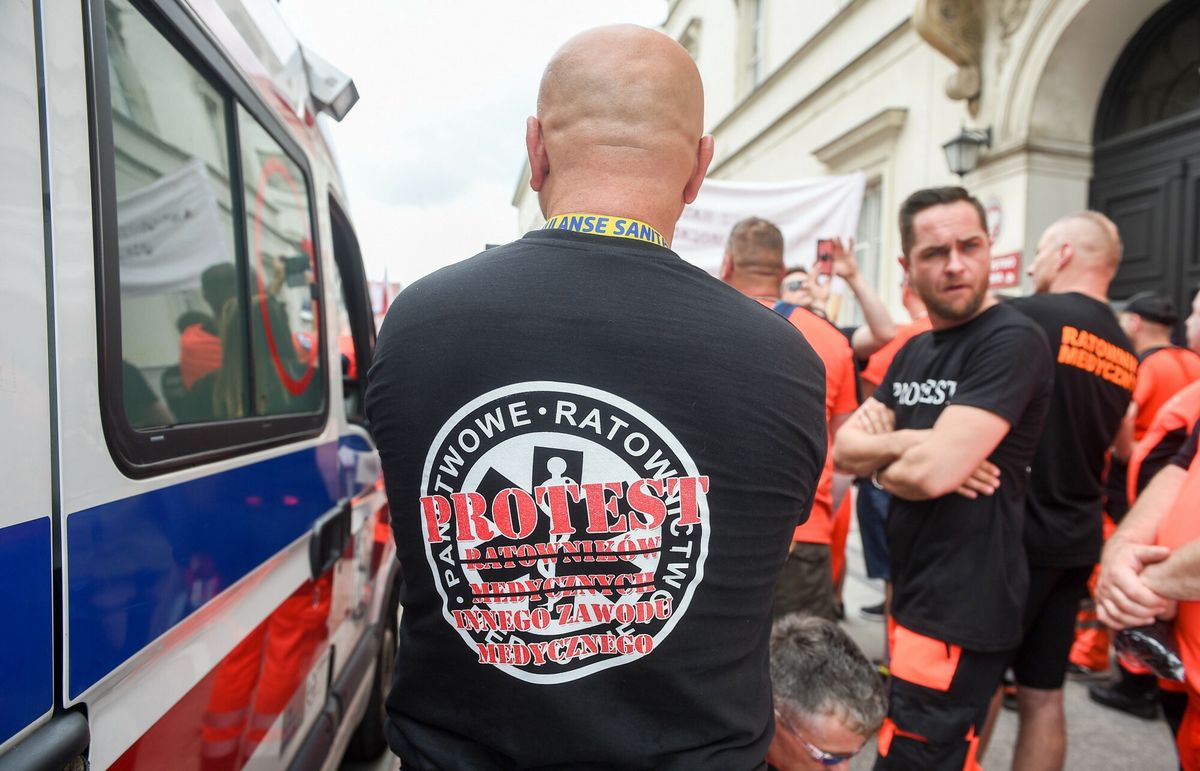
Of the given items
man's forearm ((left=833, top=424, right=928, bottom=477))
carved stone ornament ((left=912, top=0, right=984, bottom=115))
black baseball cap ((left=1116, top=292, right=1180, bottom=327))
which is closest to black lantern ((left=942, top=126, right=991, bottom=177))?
carved stone ornament ((left=912, top=0, right=984, bottom=115))

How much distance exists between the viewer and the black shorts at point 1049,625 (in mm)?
2314

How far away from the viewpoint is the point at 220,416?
1.57 metres

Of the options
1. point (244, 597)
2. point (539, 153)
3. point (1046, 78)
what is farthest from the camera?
point (1046, 78)

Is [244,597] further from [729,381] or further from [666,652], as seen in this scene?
[729,381]

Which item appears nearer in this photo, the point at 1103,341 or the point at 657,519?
the point at 657,519

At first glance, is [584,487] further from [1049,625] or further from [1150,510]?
[1049,625]

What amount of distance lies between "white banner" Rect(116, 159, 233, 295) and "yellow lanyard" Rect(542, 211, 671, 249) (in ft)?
2.34

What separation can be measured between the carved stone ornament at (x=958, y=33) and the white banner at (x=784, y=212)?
7.60ft

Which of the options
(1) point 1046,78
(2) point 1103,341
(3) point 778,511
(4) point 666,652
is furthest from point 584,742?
(1) point 1046,78

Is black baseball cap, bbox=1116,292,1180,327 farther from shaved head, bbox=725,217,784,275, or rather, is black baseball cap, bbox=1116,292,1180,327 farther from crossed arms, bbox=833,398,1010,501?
crossed arms, bbox=833,398,1010,501

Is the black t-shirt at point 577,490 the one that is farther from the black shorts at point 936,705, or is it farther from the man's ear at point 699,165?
the black shorts at point 936,705

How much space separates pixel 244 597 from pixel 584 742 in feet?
3.02

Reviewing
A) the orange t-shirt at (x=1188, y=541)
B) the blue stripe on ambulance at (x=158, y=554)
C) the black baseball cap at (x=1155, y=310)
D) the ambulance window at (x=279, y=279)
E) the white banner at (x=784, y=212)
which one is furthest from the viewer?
the white banner at (x=784, y=212)

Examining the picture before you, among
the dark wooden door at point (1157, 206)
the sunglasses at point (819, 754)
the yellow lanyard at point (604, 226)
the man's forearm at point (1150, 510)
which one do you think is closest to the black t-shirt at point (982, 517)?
the man's forearm at point (1150, 510)
